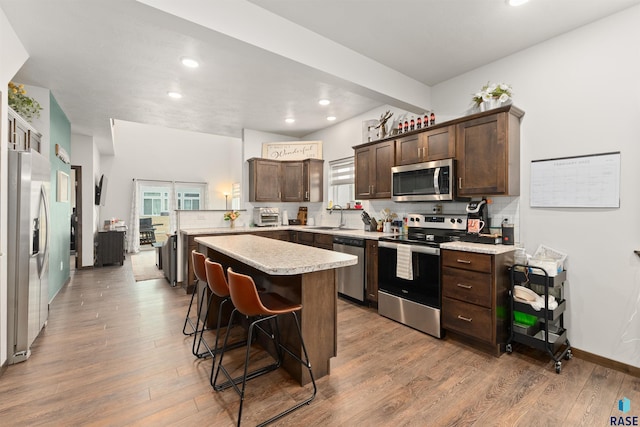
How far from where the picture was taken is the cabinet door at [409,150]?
3.43m

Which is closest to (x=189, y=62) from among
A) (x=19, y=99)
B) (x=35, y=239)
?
(x=19, y=99)

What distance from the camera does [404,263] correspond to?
3137 mm

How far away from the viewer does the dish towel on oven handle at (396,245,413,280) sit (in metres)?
3.09

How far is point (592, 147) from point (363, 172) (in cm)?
239

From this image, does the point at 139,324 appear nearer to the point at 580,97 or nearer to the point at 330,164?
the point at 330,164

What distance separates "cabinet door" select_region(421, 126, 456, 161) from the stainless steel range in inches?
26.6

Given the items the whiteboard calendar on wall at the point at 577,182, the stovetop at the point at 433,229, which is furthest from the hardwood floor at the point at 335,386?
the whiteboard calendar on wall at the point at 577,182

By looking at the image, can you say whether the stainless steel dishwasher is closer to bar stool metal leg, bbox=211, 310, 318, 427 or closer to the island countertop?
the island countertop

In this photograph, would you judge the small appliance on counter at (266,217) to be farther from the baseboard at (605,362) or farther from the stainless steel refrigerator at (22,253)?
the baseboard at (605,362)

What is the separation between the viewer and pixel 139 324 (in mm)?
3160

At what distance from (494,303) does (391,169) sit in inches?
73.3

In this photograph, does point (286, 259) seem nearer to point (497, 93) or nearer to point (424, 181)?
point (424, 181)

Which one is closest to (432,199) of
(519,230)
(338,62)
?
(519,230)

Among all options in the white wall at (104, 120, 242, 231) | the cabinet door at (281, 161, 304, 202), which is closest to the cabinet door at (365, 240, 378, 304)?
the cabinet door at (281, 161, 304, 202)
